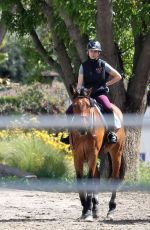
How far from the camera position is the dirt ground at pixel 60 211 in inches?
431

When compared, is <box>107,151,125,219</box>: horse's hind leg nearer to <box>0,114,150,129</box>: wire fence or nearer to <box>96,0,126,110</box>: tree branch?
<box>0,114,150,129</box>: wire fence

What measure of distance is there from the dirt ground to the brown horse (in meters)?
0.29

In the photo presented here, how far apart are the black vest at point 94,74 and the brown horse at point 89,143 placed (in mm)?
377

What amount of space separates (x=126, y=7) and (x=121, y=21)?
488 millimetres

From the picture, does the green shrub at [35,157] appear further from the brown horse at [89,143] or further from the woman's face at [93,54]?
the woman's face at [93,54]

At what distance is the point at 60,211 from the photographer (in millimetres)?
12922

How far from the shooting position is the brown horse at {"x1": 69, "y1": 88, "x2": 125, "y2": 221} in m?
11.0

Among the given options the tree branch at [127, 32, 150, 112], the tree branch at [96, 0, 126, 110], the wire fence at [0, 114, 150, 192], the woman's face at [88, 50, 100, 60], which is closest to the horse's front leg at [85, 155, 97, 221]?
the wire fence at [0, 114, 150, 192]

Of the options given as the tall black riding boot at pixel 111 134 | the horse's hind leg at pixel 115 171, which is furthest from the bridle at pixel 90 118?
the horse's hind leg at pixel 115 171

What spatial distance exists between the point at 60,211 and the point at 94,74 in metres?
2.48

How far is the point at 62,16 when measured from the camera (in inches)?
655

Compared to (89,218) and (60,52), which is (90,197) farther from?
(60,52)

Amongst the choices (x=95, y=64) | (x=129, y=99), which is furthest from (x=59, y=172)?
(x=95, y=64)

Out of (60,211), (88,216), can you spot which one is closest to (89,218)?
(88,216)
